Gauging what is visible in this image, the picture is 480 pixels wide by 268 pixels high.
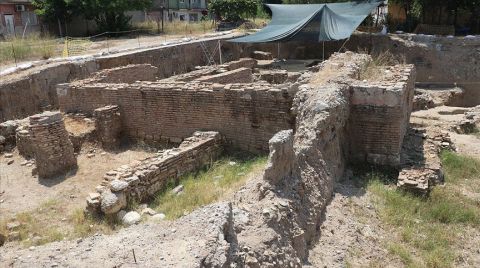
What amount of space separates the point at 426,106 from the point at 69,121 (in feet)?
34.2

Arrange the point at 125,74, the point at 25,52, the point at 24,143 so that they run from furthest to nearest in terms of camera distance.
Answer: the point at 25,52, the point at 125,74, the point at 24,143

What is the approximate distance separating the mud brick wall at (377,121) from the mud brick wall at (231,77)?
16.5ft

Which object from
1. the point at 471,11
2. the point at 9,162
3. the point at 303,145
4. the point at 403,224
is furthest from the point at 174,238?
the point at 471,11

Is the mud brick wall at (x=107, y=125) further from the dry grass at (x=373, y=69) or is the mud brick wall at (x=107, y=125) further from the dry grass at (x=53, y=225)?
the dry grass at (x=373, y=69)

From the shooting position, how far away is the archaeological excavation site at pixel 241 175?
4.02m

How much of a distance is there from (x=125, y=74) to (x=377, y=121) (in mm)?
8330

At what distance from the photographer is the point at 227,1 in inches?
1314

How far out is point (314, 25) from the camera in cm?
1827

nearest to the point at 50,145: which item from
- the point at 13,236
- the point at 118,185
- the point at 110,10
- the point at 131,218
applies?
the point at 13,236

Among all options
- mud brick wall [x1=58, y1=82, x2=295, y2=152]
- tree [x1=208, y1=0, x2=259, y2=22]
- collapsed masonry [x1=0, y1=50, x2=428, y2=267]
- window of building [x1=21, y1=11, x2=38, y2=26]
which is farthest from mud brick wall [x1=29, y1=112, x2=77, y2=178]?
tree [x1=208, y1=0, x2=259, y2=22]

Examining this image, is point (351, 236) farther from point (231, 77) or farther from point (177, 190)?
point (231, 77)

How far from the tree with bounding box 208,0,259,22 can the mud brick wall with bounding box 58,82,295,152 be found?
23496mm

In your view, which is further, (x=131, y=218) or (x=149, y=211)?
(x=149, y=211)

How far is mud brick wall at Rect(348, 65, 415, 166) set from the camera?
7.49 metres
